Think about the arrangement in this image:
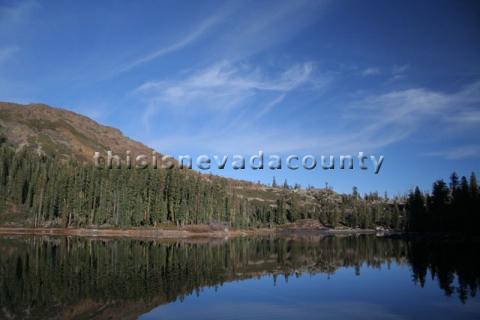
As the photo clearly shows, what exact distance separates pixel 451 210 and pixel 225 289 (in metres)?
114

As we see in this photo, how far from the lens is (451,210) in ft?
426

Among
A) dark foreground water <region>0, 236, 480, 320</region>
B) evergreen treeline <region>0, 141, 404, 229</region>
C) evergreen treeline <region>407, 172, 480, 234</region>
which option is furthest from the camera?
evergreen treeline <region>0, 141, 404, 229</region>

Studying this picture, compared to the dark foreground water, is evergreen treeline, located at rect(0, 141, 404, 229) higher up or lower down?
higher up

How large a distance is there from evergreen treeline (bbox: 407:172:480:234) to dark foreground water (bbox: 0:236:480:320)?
69.3m

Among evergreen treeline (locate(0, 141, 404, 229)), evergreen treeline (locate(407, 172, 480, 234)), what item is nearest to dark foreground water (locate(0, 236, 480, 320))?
evergreen treeline (locate(407, 172, 480, 234))

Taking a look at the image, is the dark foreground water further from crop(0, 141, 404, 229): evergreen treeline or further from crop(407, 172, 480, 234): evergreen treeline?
crop(0, 141, 404, 229): evergreen treeline

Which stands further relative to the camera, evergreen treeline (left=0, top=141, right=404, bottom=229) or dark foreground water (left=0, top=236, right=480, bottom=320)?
evergreen treeline (left=0, top=141, right=404, bottom=229)

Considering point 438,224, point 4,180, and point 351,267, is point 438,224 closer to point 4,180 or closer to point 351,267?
point 351,267

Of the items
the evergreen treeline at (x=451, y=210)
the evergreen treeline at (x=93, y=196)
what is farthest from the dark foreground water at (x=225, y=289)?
the evergreen treeline at (x=93, y=196)

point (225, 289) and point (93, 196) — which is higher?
point (93, 196)

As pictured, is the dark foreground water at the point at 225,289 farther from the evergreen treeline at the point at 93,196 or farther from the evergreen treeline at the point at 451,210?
the evergreen treeline at the point at 93,196

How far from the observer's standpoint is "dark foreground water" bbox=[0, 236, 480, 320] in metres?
27.8

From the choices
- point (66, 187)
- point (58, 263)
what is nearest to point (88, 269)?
point (58, 263)

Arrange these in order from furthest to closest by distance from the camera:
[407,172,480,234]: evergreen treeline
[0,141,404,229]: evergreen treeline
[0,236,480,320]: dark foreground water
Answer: [0,141,404,229]: evergreen treeline
[407,172,480,234]: evergreen treeline
[0,236,480,320]: dark foreground water
